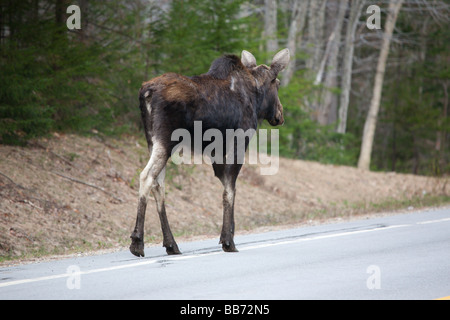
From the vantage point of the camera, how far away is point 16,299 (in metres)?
5.82

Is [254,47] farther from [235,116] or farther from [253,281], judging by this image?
[253,281]

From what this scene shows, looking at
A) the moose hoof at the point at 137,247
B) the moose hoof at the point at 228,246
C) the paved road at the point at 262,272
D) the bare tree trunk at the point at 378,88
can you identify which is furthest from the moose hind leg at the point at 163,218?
the bare tree trunk at the point at 378,88

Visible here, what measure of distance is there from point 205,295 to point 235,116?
3529 mm

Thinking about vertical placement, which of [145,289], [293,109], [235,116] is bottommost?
[293,109]

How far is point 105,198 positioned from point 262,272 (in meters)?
7.24

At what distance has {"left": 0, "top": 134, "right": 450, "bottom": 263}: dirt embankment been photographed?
1092 cm

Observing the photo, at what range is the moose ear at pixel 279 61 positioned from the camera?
9.91m

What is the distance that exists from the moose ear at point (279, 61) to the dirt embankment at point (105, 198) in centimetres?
360

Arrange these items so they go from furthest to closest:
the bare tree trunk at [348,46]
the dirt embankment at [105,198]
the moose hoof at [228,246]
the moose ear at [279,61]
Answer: the bare tree trunk at [348,46] → the dirt embankment at [105,198] → the moose ear at [279,61] → the moose hoof at [228,246]

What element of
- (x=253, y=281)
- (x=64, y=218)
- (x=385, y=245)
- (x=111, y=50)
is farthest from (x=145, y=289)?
(x=111, y=50)

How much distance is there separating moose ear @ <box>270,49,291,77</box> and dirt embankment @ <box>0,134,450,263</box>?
11.8ft

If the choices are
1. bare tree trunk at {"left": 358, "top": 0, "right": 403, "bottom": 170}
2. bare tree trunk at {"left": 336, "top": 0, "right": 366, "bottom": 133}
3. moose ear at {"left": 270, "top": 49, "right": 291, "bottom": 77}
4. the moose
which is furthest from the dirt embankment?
bare tree trunk at {"left": 336, "top": 0, "right": 366, "bottom": 133}

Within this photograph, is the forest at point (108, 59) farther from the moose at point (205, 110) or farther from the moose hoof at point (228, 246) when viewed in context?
the moose hoof at point (228, 246)

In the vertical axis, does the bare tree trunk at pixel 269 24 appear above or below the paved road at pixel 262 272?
above
